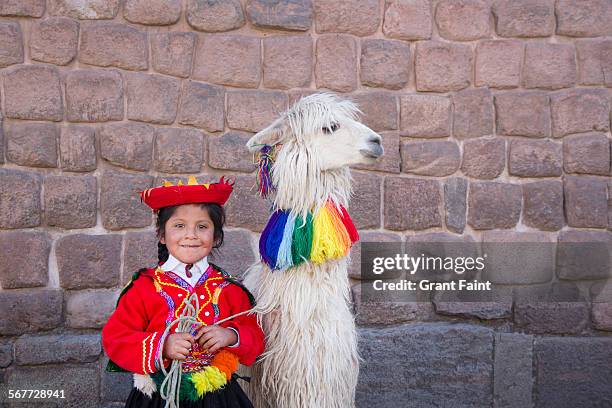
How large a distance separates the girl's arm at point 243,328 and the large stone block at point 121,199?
117 centimetres

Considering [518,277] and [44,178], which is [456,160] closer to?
[518,277]

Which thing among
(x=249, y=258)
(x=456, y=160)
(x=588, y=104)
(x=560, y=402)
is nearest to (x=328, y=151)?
(x=249, y=258)

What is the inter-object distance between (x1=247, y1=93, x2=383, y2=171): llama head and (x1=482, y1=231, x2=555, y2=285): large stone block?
150 centimetres

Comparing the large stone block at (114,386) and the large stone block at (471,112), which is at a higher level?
the large stone block at (471,112)

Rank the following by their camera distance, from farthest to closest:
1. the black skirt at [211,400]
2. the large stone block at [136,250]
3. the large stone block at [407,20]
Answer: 1. the large stone block at [407,20]
2. the large stone block at [136,250]
3. the black skirt at [211,400]

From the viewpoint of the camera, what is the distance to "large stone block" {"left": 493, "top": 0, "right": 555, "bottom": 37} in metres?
3.37

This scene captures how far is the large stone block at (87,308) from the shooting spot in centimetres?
310

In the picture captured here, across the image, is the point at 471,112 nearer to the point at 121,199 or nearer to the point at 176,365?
the point at 121,199

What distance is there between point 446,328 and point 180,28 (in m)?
2.18

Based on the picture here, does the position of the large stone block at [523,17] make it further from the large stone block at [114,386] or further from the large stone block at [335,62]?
the large stone block at [114,386]

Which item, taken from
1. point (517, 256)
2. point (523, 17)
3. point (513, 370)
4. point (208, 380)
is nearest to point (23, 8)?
point (208, 380)

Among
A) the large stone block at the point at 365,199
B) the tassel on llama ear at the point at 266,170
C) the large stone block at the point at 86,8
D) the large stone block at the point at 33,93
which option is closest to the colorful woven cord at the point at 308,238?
the tassel on llama ear at the point at 266,170

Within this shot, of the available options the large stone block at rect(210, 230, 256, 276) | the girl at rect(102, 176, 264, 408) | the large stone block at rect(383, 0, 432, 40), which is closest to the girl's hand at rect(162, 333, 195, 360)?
the girl at rect(102, 176, 264, 408)

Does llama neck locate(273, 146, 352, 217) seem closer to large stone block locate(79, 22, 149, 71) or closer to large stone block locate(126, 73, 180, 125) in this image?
large stone block locate(126, 73, 180, 125)
